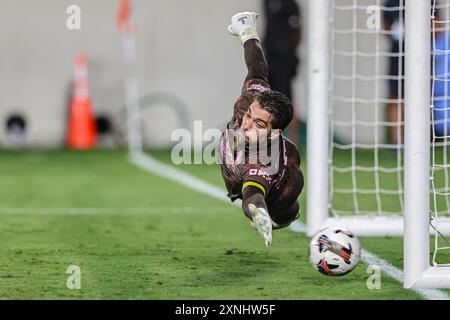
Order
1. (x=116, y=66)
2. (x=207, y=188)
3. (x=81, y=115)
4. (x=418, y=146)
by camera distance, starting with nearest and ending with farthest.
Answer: (x=418, y=146) → (x=207, y=188) → (x=81, y=115) → (x=116, y=66)

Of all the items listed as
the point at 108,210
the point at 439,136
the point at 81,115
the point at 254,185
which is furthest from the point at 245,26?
the point at 81,115

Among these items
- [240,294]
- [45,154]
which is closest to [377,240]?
[240,294]

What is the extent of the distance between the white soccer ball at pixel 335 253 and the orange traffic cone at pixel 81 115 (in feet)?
31.2

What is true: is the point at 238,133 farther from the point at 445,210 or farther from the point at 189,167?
the point at 189,167

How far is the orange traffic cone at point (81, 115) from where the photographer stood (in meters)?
14.6

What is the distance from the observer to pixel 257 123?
18.5 ft

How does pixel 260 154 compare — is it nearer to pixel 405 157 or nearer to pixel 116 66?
pixel 405 157

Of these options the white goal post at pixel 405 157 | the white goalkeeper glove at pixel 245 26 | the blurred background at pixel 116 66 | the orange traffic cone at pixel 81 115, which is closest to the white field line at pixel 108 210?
the white goal post at pixel 405 157

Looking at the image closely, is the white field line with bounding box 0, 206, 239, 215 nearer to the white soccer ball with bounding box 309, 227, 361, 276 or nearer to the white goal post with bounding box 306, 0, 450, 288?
the white goal post with bounding box 306, 0, 450, 288

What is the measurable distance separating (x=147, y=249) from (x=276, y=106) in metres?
1.51

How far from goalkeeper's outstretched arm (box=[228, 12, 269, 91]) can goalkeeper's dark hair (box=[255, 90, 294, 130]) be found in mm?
320

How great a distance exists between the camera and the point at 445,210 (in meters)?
8.51

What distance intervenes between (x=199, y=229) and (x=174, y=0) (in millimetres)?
8004

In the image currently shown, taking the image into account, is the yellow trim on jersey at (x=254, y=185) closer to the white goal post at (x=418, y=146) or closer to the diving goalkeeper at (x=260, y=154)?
the diving goalkeeper at (x=260, y=154)
